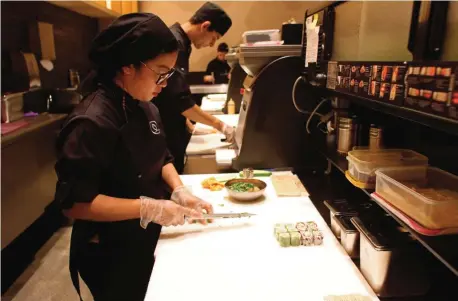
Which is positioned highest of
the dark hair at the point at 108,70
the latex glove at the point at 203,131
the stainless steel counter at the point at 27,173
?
the dark hair at the point at 108,70

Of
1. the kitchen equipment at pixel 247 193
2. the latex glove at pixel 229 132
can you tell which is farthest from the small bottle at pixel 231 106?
the kitchen equipment at pixel 247 193

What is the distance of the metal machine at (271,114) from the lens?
183 cm

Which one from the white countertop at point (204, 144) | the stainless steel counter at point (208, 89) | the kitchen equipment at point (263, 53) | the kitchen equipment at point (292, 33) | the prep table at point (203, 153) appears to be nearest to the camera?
the kitchen equipment at point (263, 53)

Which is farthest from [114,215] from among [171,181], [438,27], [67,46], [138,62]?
[67,46]

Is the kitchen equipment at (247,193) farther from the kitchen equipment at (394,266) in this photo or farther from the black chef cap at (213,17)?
the black chef cap at (213,17)

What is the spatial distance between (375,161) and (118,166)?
0.90 metres

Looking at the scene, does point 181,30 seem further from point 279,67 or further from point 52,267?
point 52,267

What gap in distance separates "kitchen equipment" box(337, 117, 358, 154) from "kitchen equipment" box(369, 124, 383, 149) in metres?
0.10

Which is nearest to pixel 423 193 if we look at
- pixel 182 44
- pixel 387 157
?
pixel 387 157

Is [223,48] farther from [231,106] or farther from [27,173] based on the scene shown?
[27,173]

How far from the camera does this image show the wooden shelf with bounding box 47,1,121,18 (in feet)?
12.7

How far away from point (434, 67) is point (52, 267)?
2.92m

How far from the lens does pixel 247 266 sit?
1168 mm

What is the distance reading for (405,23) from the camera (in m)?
1.16
